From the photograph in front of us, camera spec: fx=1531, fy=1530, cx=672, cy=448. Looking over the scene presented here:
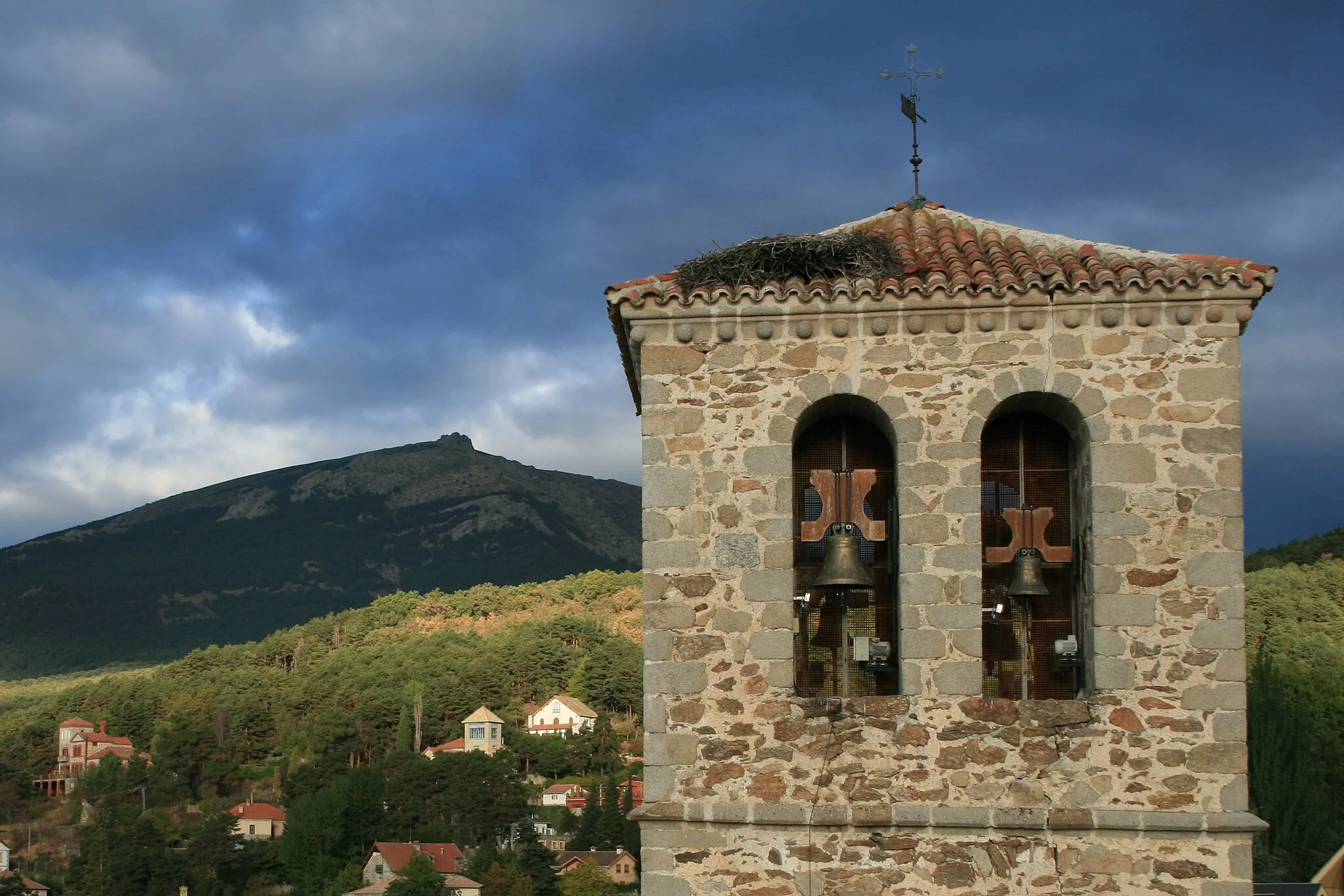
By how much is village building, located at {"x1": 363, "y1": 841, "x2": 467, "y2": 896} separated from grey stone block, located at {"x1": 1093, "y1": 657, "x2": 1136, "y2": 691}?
8497 centimetres

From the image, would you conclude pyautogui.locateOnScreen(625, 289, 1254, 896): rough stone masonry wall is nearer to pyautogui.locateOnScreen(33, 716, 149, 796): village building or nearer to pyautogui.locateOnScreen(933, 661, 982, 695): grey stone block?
pyautogui.locateOnScreen(933, 661, 982, 695): grey stone block

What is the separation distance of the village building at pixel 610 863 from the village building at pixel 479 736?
123 feet

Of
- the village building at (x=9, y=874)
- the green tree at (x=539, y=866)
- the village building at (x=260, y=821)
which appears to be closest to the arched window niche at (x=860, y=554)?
the green tree at (x=539, y=866)

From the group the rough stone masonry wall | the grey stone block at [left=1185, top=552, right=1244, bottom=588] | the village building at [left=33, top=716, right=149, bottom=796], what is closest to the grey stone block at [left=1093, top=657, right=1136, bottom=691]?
the rough stone masonry wall

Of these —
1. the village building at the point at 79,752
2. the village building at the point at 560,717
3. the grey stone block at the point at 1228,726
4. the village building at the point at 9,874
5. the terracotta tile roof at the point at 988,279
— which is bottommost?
the village building at the point at 9,874

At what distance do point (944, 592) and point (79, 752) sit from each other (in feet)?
465

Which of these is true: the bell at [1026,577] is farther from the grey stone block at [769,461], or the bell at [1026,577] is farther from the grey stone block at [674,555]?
the grey stone block at [674,555]

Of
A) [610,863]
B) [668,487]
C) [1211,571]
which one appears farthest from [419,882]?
[1211,571]

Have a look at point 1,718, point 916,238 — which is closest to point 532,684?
point 1,718

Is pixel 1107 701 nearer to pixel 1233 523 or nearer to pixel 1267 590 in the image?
pixel 1233 523

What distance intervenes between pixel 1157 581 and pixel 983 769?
5.55 feet

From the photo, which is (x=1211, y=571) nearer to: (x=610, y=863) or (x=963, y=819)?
(x=963, y=819)

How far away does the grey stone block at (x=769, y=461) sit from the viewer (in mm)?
10414

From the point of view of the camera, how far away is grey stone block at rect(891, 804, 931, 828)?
9797mm
